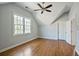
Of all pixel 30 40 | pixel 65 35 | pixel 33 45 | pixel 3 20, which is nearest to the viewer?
pixel 3 20

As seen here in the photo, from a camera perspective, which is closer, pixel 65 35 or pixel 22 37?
pixel 22 37

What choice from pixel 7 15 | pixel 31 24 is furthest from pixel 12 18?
pixel 31 24

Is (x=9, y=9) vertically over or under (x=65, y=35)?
over

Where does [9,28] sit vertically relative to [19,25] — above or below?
below

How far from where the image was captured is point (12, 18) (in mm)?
4098

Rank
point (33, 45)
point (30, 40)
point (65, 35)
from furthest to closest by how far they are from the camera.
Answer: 1. point (65, 35)
2. point (30, 40)
3. point (33, 45)

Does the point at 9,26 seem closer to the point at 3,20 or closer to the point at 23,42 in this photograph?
the point at 3,20

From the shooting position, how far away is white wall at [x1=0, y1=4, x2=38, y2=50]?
3.83m

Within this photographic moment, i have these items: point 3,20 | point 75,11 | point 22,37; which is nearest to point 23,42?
point 22,37

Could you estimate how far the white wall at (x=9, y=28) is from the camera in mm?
3834

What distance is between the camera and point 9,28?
4117mm

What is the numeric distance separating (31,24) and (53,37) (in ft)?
3.61

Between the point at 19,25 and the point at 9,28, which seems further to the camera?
the point at 9,28

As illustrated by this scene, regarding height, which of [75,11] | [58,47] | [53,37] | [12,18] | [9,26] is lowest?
[58,47]
